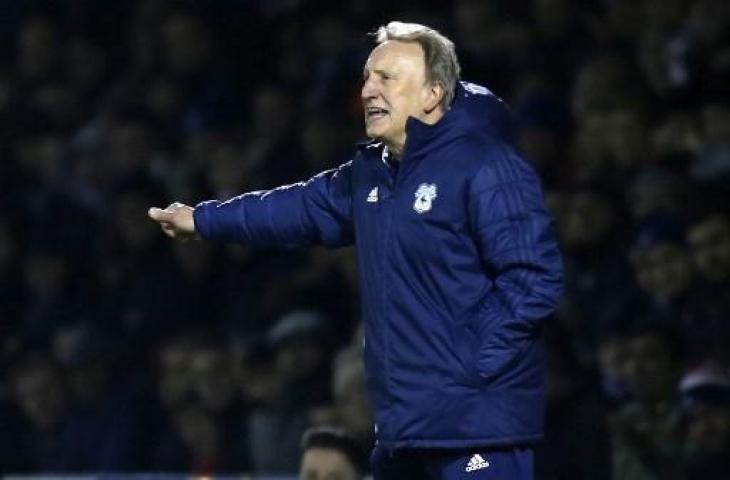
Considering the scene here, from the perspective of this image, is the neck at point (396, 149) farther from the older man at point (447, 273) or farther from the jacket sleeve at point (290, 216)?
the jacket sleeve at point (290, 216)

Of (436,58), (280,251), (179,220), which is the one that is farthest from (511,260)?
(280,251)

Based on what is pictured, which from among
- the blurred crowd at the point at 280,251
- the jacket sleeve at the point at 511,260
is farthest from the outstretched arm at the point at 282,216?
the blurred crowd at the point at 280,251

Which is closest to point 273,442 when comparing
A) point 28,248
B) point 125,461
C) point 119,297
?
point 125,461

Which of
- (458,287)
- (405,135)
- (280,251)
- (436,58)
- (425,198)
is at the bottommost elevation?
(280,251)

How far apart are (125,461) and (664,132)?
251 cm

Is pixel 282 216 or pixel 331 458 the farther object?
pixel 331 458

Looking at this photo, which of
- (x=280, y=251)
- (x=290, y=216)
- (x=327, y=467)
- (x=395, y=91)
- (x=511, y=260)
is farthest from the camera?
(x=280, y=251)

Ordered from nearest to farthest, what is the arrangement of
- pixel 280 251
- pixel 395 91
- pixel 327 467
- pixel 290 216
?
pixel 395 91
pixel 290 216
pixel 327 467
pixel 280 251

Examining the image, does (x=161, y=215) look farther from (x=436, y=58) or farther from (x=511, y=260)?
(x=511, y=260)

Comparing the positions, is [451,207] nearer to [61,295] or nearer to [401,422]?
[401,422]

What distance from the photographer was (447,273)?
4.59 meters

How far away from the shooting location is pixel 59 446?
853 centimetres

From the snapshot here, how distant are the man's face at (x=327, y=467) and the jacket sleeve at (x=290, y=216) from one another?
4.06ft

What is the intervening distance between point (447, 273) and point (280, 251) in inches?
159
